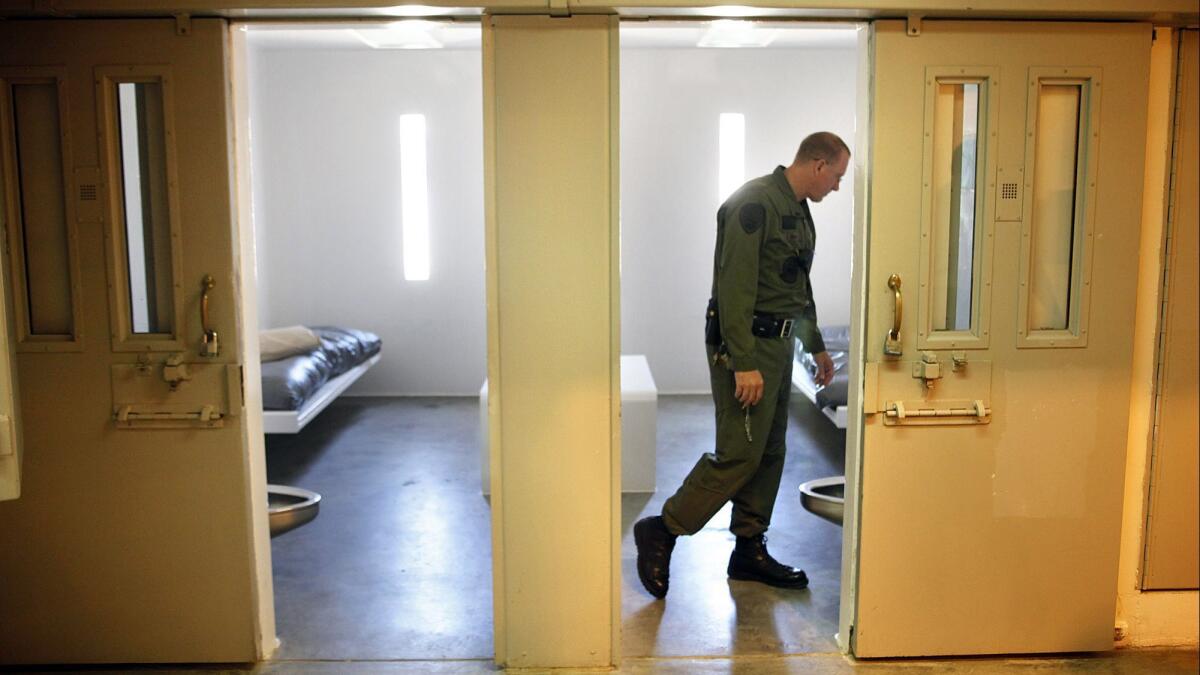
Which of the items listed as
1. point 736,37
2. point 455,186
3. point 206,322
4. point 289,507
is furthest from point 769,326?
point 455,186

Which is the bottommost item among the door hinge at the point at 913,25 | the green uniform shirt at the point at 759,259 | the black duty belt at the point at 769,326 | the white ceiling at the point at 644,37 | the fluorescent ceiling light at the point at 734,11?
the black duty belt at the point at 769,326

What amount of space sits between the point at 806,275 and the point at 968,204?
27.2 inches

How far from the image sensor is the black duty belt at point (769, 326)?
3340mm

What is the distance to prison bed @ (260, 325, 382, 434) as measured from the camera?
17.1 ft

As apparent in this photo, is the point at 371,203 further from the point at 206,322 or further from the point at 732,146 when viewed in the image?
the point at 206,322

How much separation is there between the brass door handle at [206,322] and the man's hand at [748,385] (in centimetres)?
160

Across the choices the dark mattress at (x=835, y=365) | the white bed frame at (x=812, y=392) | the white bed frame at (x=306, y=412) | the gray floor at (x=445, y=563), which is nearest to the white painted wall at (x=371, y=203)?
the white bed frame at (x=306, y=412)

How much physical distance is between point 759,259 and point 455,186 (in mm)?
4177

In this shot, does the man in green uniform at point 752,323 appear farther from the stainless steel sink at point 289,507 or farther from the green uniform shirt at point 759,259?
the stainless steel sink at point 289,507

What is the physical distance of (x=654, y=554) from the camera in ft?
11.6

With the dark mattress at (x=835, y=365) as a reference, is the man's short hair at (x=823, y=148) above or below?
above

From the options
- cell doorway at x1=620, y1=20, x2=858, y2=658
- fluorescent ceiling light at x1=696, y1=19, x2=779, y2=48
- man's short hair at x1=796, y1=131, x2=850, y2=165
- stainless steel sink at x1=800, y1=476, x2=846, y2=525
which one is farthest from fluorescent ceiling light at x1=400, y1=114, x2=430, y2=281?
man's short hair at x1=796, y1=131, x2=850, y2=165

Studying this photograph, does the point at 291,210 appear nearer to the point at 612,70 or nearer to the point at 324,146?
the point at 324,146

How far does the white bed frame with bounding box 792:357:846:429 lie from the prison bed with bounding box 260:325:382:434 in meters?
2.64
